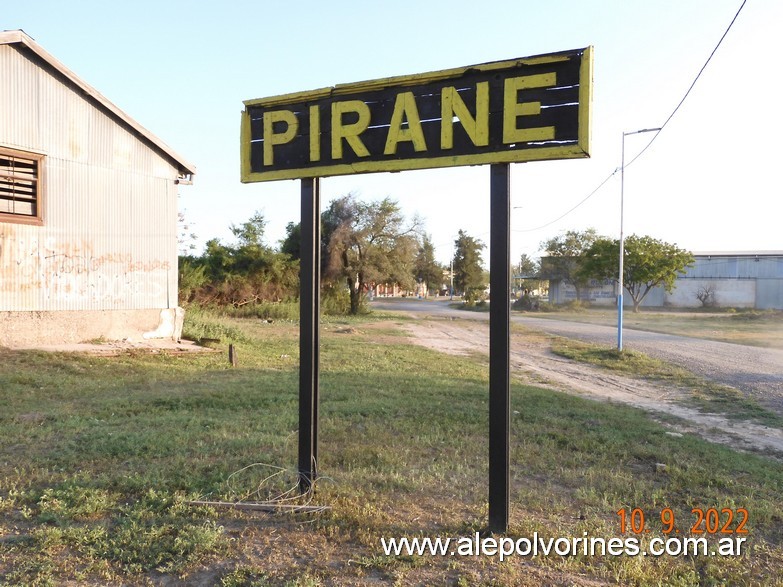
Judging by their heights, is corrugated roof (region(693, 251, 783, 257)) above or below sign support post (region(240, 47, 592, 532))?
above

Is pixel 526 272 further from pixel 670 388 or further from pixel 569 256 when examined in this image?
pixel 670 388

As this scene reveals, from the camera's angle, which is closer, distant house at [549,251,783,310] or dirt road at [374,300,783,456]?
dirt road at [374,300,783,456]

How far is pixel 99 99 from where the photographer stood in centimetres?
1208

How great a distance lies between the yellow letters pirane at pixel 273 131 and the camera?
4395 millimetres

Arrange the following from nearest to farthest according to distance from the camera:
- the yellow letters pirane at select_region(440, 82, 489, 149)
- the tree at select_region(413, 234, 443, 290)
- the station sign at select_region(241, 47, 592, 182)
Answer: the station sign at select_region(241, 47, 592, 182), the yellow letters pirane at select_region(440, 82, 489, 149), the tree at select_region(413, 234, 443, 290)

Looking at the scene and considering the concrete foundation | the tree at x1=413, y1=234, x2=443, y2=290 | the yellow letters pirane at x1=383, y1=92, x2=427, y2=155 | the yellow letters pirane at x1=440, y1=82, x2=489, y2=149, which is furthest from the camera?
the tree at x1=413, y1=234, x2=443, y2=290

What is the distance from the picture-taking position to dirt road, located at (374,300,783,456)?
7720 mm

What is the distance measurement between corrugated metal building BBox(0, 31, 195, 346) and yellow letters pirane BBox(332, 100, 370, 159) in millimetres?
9706

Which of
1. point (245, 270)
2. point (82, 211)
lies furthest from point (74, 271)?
point (245, 270)

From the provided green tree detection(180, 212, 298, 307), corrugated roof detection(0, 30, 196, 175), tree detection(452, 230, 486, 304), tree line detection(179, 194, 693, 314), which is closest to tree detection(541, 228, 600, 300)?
tree line detection(179, 194, 693, 314)

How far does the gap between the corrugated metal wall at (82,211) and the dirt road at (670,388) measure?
920cm

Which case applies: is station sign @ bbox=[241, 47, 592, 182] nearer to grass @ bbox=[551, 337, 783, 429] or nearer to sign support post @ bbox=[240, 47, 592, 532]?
sign support post @ bbox=[240, 47, 592, 532]

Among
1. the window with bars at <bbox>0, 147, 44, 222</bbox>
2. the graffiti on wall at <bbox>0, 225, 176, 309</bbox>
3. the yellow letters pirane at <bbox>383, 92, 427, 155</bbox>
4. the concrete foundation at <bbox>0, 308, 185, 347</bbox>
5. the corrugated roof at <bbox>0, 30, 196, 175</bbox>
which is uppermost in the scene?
the corrugated roof at <bbox>0, 30, 196, 175</bbox>

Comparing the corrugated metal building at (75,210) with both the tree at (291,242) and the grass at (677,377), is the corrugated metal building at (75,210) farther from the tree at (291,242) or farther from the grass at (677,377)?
the tree at (291,242)
